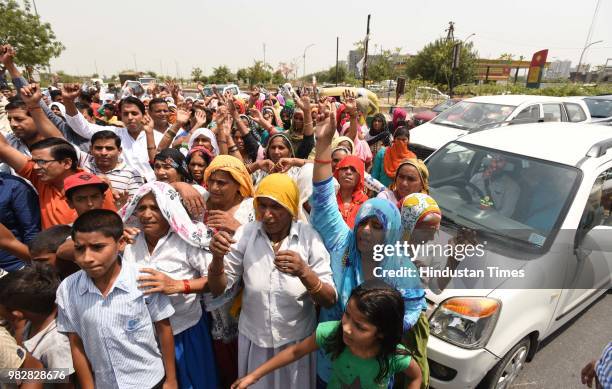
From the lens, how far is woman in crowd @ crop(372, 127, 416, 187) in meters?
4.18

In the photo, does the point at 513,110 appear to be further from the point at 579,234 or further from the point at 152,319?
the point at 152,319

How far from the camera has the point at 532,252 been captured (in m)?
2.26

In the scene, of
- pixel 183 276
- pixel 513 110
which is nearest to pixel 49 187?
pixel 183 276

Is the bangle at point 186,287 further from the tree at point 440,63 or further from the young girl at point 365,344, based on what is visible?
the tree at point 440,63

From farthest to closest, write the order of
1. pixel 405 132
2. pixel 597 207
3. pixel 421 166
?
pixel 405 132
pixel 421 166
pixel 597 207

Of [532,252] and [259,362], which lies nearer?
[259,362]

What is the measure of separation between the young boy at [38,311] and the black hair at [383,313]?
1.57 metres

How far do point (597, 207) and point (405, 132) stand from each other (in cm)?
215

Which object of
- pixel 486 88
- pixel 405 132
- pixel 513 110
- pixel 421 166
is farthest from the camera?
pixel 486 88

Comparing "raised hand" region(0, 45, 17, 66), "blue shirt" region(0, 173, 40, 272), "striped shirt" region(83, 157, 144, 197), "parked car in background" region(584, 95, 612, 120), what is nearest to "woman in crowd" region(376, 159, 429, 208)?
"striped shirt" region(83, 157, 144, 197)

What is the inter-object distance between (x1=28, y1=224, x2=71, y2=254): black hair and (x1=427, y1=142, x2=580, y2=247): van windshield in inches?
113

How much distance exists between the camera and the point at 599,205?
260cm

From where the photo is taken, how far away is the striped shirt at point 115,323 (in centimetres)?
159

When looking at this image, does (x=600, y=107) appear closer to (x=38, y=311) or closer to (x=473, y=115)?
(x=473, y=115)
